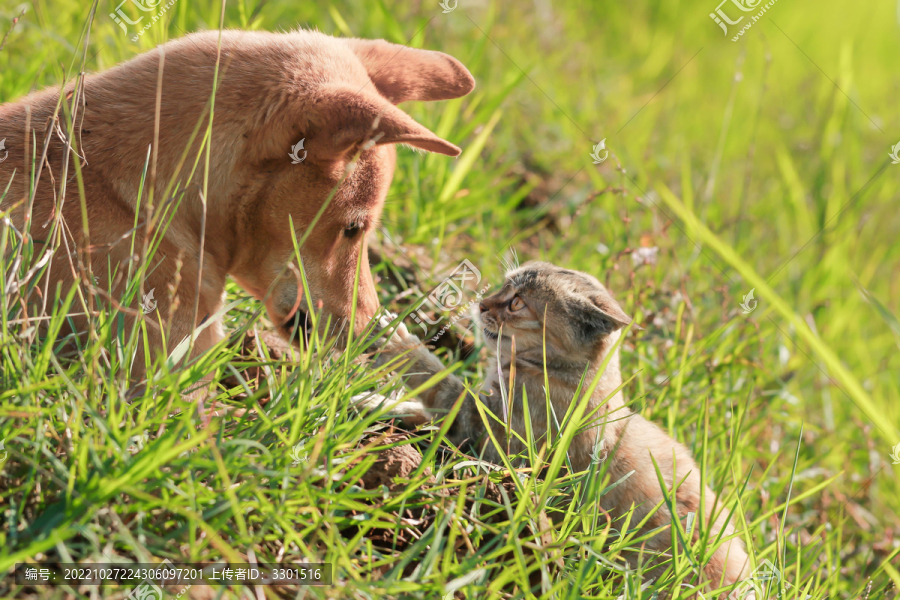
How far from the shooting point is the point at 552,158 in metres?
6.55

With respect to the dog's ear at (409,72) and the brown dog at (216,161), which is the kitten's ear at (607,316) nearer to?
the brown dog at (216,161)

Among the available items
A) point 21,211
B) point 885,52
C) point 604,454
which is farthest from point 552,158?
point 885,52

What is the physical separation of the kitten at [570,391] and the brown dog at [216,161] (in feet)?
2.34

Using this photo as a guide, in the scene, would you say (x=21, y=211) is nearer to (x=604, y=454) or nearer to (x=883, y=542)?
(x=604, y=454)

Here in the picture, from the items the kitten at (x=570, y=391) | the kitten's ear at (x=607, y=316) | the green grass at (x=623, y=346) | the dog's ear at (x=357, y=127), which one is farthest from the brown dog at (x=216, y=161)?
the kitten's ear at (x=607, y=316)

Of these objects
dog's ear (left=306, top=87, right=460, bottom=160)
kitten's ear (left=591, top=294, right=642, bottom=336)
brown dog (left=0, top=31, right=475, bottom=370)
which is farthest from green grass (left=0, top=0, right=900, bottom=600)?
dog's ear (left=306, top=87, right=460, bottom=160)

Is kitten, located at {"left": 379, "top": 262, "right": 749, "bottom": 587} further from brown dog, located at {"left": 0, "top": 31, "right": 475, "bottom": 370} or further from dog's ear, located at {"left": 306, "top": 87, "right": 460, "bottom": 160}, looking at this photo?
dog's ear, located at {"left": 306, "top": 87, "right": 460, "bottom": 160}

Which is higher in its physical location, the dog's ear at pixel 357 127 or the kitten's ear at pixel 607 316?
the dog's ear at pixel 357 127

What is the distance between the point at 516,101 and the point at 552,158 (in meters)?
0.79

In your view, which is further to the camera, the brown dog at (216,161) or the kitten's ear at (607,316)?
the kitten's ear at (607,316)

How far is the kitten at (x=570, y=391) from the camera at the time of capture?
2955 mm

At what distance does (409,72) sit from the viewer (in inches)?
128

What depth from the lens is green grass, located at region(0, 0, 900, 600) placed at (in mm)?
1941

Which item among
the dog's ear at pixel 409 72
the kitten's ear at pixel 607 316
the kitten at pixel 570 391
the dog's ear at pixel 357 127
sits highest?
the dog's ear at pixel 409 72
